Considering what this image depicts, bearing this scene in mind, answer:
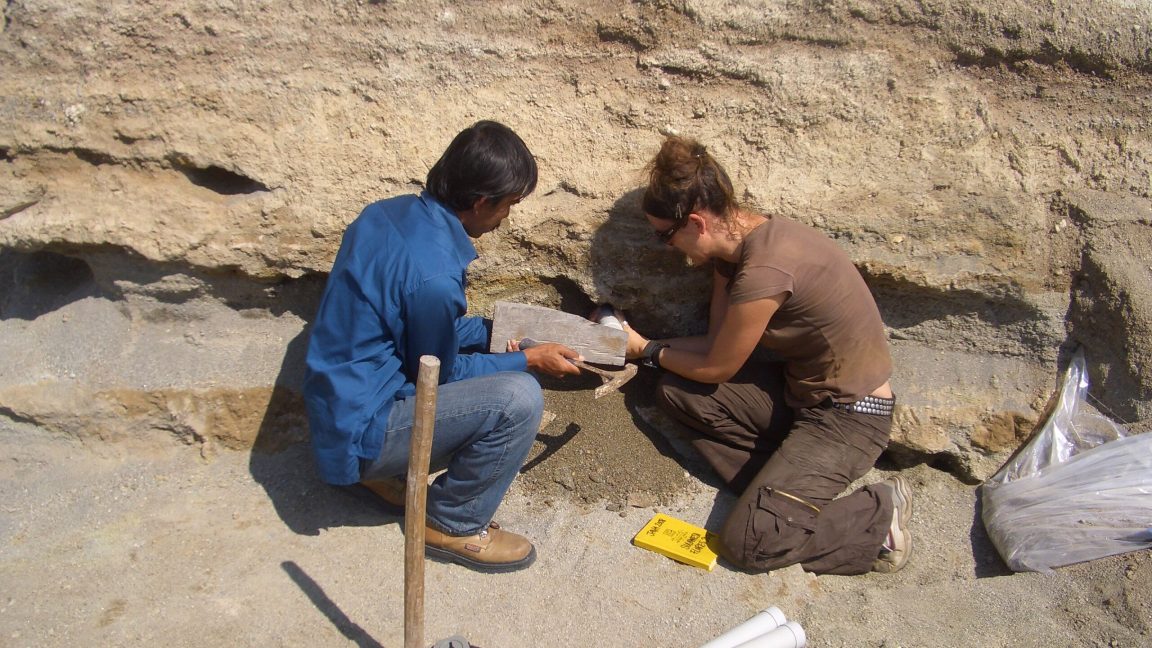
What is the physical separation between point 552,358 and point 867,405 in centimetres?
110

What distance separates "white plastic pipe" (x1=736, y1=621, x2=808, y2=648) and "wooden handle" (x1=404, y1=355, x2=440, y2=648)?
34.5 inches

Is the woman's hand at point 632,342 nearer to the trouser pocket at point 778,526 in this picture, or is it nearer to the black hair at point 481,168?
the trouser pocket at point 778,526

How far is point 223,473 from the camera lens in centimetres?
304

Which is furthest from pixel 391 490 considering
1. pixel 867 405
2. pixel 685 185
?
pixel 867 405

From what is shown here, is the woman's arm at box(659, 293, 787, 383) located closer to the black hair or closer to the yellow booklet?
the yellow booklet

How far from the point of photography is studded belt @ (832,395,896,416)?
2.98 metres

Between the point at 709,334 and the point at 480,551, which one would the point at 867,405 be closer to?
the point at 709,334

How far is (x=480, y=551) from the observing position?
2695mm

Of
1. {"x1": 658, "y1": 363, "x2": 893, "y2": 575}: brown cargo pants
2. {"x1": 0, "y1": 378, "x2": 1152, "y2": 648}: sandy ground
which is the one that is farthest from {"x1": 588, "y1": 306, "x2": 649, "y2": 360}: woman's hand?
{"x1": 0, "y1": 378, "x2": 1152, "y2": 648}: sandy ground

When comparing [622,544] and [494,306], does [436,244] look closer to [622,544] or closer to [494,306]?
[494,306]

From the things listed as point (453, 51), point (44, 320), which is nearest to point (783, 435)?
point (453, 51)

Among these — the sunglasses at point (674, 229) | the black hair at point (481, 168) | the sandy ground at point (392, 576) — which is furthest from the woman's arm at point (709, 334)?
the black hair at point (481, 168)

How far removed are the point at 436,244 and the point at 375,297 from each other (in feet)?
0.73

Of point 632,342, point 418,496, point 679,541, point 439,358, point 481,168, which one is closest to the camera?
point 418,496
